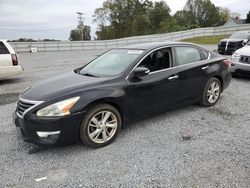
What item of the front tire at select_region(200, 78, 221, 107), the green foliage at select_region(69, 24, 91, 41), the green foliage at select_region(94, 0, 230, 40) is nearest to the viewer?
the front tire at select_region(200, 78, 221, 107)

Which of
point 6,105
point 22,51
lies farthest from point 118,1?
point 6,105

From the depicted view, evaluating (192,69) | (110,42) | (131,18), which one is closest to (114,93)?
(192,69)

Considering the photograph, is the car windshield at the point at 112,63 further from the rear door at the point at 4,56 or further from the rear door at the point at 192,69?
the rear door at the point at 4,56

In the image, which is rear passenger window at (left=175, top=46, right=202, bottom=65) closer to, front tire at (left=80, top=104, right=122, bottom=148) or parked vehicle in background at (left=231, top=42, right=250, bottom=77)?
front tire at (left=80, top=104, right=122, bottom=148)

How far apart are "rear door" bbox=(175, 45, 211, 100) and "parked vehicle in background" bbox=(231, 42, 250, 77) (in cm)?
278

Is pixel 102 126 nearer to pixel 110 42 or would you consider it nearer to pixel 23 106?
pixel 23 106

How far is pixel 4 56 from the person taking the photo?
802 centimetres

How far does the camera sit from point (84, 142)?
3.51 m

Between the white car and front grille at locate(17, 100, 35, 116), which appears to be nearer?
front grille at locate(17, 100, 35, 116)

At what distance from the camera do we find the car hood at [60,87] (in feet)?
11.2

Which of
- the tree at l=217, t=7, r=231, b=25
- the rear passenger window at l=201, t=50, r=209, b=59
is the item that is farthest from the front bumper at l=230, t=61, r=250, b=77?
the tree at l=217, t=7, r=231, b=25

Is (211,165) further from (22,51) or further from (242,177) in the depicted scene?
(22,51)

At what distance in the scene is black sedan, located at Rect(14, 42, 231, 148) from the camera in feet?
10.8

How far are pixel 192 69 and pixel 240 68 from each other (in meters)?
3.52
